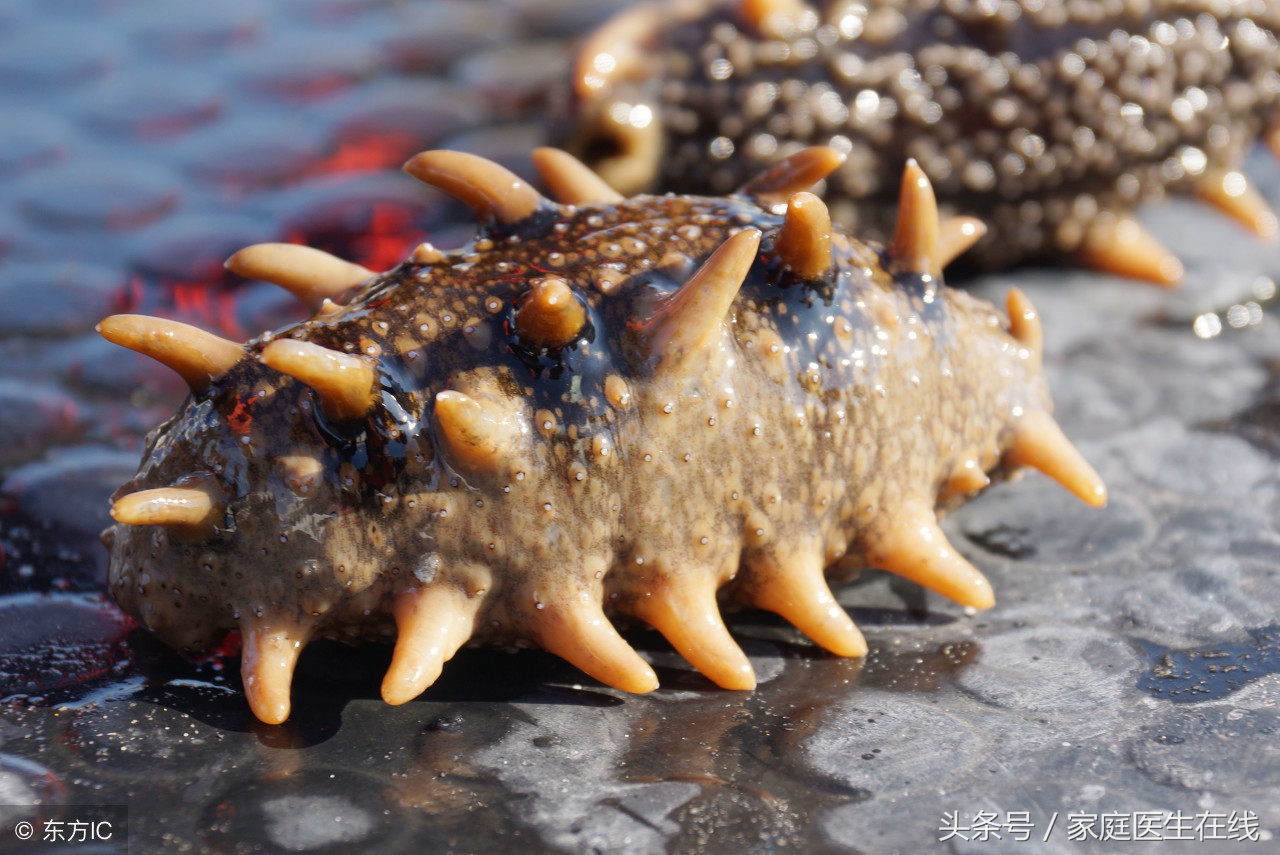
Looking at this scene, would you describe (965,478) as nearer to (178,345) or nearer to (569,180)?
(569,180)

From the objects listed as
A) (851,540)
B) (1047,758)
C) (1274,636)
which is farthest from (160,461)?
(1274,636)

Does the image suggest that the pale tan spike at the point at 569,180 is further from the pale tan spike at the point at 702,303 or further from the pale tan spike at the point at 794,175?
the pale tan spike at the point at 702,303

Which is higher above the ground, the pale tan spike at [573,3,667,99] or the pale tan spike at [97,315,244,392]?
the pale tan spike at [573,3,667,99]

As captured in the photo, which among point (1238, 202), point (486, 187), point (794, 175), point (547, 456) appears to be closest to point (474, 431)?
point (547, 456)

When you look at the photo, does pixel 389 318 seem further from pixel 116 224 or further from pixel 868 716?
pixel 116 224

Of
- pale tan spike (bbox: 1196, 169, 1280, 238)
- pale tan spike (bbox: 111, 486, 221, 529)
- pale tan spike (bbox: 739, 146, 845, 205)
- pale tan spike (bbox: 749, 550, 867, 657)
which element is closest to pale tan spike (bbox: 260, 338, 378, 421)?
pale tan spike (bbox: 111, 486, 221, 529)

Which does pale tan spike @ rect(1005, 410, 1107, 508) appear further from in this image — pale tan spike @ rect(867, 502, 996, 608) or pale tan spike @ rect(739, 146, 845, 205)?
pale tan spike @ rect(739, 146, 845, 205)

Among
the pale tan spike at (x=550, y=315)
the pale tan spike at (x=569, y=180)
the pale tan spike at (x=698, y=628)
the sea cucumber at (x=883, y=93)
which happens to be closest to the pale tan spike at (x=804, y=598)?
the pale tan spike at (x=698, y=628)
